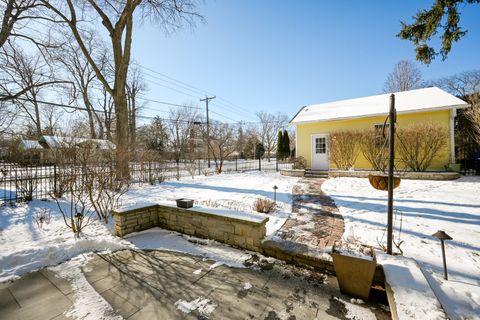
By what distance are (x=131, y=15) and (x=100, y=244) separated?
11.1 metres

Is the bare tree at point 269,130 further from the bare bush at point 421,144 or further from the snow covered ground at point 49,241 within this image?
the snow covered ground at point 49,241

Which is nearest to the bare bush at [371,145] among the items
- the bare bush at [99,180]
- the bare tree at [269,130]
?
the bare bush at [99,180]

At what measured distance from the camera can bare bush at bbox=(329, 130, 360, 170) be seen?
11.0 meters

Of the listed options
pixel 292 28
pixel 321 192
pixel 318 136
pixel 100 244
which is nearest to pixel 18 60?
pixel 100 244

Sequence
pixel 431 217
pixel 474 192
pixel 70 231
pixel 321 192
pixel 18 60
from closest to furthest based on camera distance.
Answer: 1. pixel 70 231
2. pixel 431 217
3. pixel 474 192
4. pixel 321 192
5. pixel 18 60

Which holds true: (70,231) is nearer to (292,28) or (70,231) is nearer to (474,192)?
(292,28)

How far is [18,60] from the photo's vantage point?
944 centimetres

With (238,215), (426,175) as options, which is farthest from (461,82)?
(238,215)

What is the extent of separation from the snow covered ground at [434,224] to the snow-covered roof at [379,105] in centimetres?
442

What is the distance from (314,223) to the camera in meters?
4.35

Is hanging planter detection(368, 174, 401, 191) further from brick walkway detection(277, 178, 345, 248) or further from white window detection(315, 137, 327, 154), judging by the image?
white window detection(315, 137, 327, 154)

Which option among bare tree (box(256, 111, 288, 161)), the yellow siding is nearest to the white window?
the yellow siding

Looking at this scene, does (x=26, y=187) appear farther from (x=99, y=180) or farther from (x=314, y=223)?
(x=314, y=223)

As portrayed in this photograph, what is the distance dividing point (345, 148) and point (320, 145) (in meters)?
2.01
